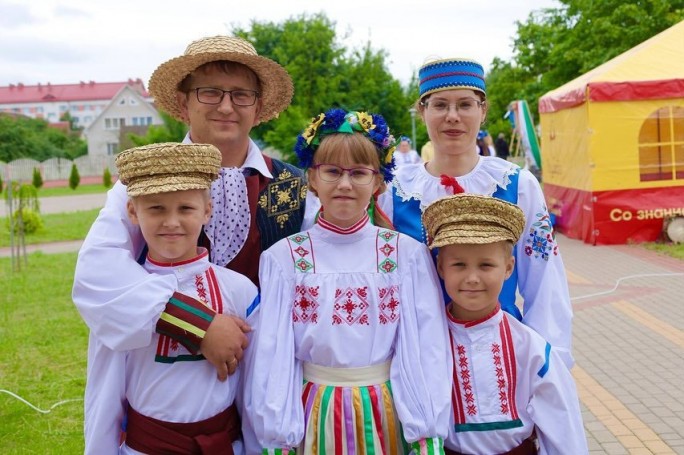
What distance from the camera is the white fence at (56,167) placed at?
4288 cm

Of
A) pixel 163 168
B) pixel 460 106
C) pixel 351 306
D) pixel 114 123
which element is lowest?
pixel 351 306

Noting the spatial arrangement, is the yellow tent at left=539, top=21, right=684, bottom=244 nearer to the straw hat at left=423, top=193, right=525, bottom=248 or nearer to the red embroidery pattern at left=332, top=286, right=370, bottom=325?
the straw hat at left=423, top=193, right=525, bottom=248

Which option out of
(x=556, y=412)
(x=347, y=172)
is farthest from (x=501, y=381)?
(x=347, y=172)

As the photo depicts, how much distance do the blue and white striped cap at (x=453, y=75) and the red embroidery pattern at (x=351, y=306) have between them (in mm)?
907

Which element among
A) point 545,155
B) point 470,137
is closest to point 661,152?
point 545,155

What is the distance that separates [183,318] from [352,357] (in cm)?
59

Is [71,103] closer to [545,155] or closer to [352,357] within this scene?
[545,155]

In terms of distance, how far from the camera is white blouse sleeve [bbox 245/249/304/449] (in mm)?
2342

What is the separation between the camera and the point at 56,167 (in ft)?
147

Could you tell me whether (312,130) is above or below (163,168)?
above

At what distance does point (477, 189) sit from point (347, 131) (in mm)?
616

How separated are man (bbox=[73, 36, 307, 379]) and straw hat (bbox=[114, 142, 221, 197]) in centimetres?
21

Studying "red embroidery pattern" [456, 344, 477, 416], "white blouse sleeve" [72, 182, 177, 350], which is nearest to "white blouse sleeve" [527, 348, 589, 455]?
"red embroidery pattern" [456, 344, 477, 416]

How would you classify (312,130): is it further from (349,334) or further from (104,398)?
(104,398)
